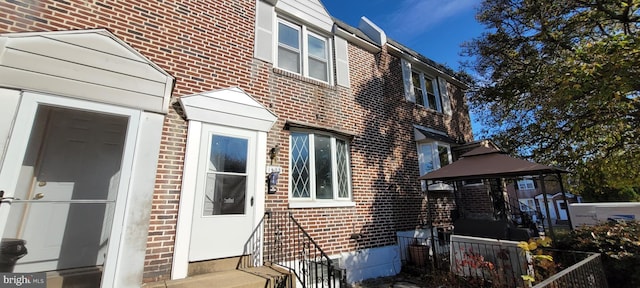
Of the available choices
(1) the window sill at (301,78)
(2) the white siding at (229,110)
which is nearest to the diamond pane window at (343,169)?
(1) the window sill at (301,78)

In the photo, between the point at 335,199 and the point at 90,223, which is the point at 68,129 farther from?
the point at 335,199

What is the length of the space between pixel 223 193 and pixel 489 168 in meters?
6.04

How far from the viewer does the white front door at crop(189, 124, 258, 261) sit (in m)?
4.34

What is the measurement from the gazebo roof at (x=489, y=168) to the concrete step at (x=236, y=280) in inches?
184

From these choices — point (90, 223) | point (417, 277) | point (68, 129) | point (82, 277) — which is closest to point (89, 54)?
point (68, 129)

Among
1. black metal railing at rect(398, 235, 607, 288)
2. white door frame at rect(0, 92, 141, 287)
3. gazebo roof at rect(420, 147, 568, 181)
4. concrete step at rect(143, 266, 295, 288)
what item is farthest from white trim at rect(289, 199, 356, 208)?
white door frame at rect(0, 92, 141, 287)

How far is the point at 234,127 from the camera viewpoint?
16.5 feet


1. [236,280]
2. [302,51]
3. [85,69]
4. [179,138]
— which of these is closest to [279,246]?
[236,280]

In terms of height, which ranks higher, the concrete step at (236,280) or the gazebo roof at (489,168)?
the gazebo roof at (489,168)

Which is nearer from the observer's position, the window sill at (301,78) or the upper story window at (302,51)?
the window sill at (301,78)

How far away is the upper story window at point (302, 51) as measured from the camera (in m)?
6.76

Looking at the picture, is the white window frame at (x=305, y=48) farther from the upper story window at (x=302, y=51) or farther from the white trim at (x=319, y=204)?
the white trim at (x=319, y=204)

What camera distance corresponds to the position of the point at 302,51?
22.9 feet

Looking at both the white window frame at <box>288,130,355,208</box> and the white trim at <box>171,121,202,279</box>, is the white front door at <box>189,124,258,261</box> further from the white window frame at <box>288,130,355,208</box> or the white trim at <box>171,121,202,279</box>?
the white window frame at <box>288,130,355,208</box>
